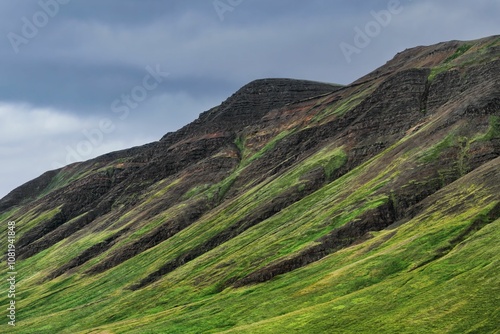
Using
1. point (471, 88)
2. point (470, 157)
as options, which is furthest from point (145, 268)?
point (471, 88)

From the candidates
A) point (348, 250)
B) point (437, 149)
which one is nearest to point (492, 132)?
point (437, 149)

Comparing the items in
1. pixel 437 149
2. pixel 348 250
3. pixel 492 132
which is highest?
pixel 437 149

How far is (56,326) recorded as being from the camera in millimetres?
133250

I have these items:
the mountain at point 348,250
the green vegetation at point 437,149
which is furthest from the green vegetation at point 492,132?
the green vegetation at point 437,149

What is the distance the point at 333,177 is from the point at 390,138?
2421cm

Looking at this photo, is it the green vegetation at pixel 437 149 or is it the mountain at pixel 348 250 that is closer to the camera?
the mountain at pixel 348 250

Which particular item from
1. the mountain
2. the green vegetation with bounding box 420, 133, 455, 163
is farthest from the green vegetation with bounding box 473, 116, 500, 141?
the green vegetation with bounding box 420, 133, 455, 163

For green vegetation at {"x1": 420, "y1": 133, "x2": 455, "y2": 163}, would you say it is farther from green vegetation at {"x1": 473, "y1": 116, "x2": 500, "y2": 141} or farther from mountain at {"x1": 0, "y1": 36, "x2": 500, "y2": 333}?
green vegetation at {"x1": 473, "y1": 116, "x2": 500, "y2": 141}

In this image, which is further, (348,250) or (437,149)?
(437,149)

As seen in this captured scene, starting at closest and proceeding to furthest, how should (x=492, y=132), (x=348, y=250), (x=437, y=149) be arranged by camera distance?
(x=348, y=250), (x=492, y=132), (x=437, y=149)

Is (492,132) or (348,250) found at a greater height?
(492,132)

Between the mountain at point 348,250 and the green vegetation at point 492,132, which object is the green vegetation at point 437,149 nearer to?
the mountain at point 348,250

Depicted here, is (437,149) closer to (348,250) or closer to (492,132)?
(492,132)

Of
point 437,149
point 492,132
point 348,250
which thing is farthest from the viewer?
point 437,149
